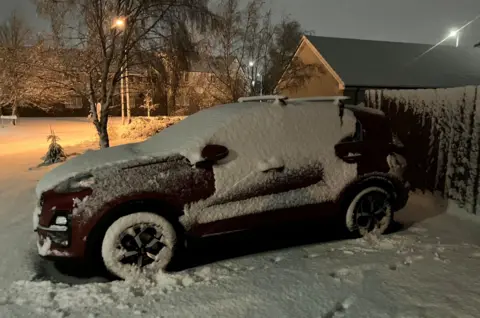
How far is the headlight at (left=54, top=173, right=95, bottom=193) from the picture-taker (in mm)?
3654

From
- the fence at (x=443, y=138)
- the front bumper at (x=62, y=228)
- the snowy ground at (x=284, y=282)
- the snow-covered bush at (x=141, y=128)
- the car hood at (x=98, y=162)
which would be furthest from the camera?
the snow-covered bush at (x=141, y=128)

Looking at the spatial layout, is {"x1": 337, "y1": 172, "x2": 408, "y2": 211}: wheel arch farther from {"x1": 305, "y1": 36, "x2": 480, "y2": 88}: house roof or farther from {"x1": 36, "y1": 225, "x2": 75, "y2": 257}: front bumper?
{"x1": 305, "y1": 36, "x2": 480, "y2": 88}: house roof

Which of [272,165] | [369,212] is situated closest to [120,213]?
[272,165]

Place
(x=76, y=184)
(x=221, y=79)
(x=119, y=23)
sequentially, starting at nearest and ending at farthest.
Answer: (x=76, y=184) < (x=119, y=23) < (x=221, y=79)

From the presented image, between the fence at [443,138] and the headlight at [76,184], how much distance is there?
3590mm

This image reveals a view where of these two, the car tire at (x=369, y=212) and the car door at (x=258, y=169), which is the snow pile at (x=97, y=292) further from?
the car tire at (x=369, y=212)

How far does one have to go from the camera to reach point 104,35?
404 inches

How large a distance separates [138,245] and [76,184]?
785mm

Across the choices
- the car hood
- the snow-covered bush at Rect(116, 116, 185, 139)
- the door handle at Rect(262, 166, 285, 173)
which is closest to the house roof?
the snow-covered bush at Rect(116, 116, 185, 139)

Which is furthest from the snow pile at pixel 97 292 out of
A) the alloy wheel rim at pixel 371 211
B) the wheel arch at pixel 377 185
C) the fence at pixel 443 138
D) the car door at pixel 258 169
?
the fence at pixel 443 138

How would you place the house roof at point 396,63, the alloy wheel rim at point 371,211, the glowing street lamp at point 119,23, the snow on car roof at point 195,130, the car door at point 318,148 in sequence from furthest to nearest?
1. the house roof at point 396,63
2. the glowing street lamp at point 119,23
3. the alloy wheel rim at point 371,211
4. the car door at point 318,148
5. the snow on car roof at point 195,130

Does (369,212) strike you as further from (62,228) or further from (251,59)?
(251,59)

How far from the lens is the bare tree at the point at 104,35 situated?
1020cm

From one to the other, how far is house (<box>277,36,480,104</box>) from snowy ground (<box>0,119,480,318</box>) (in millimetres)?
17452
